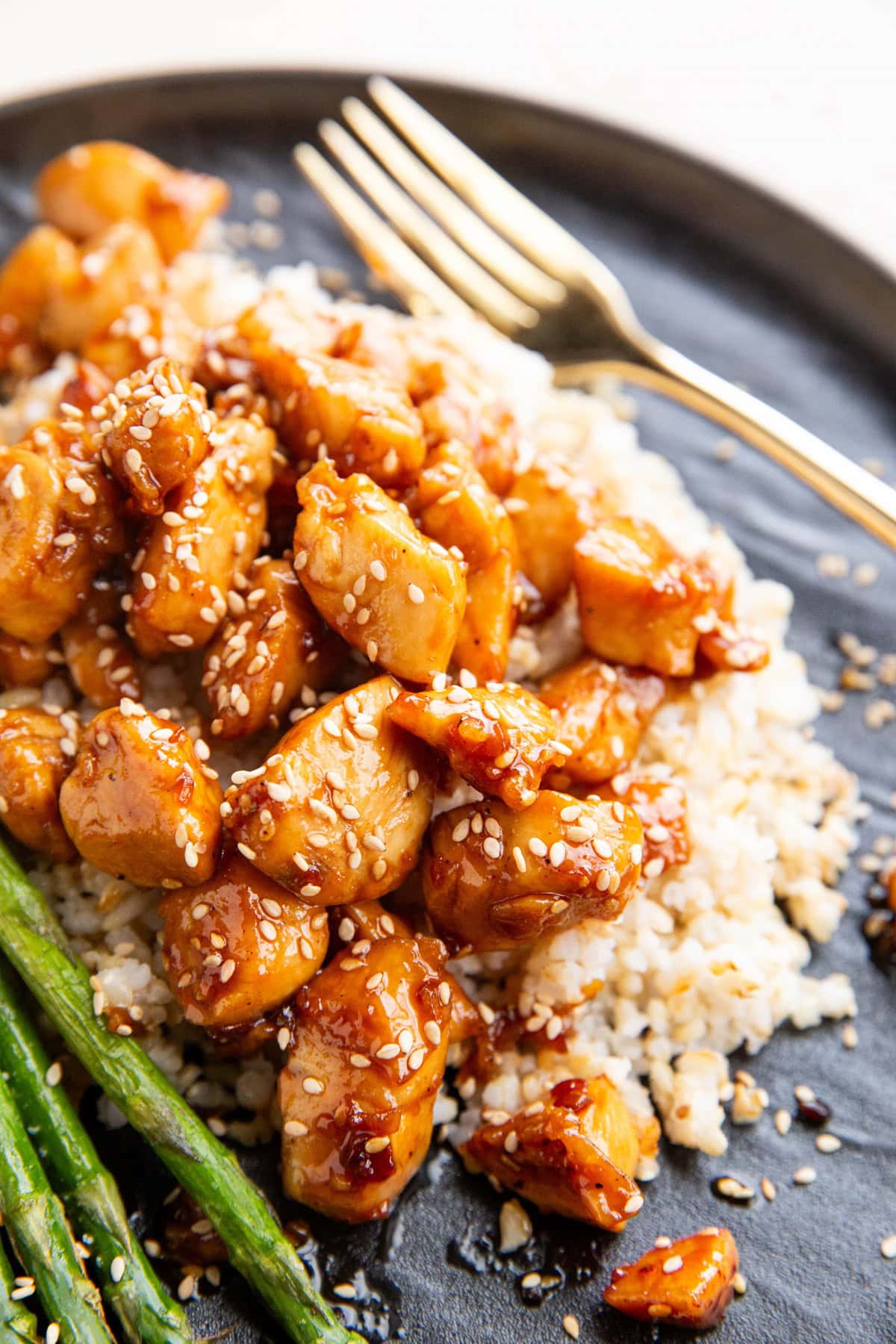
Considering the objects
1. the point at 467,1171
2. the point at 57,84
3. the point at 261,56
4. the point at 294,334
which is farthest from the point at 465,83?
the point at 467,1171

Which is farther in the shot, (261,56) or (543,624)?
(261,56)

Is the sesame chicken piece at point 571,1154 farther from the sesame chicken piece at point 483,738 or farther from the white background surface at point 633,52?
the white background surface at point 633,52

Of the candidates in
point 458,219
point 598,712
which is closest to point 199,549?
point 598,712

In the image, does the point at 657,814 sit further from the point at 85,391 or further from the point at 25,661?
the point at 85,391

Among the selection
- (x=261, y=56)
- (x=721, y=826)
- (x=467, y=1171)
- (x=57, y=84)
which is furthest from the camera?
(x=261, y=56)

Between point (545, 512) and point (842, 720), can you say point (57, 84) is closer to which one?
point (545, 512)

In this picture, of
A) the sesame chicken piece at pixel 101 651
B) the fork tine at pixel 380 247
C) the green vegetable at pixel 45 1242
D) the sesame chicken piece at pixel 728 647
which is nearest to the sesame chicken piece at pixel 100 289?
the fork tine at pixel 380 247
